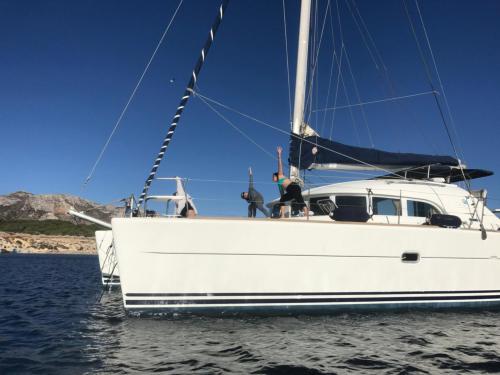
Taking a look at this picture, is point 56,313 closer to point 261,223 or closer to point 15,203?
point 261,223

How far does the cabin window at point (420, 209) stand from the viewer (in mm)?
8273

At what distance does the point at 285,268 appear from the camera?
6.26 meters

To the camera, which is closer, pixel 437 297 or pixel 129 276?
pixel 129 276

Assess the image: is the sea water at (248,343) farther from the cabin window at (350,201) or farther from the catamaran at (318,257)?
the cabin window at (350,201)

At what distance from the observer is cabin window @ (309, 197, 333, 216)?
805cm

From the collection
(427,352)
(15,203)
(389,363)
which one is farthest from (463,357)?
(15,203)

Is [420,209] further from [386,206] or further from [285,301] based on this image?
[285,301]

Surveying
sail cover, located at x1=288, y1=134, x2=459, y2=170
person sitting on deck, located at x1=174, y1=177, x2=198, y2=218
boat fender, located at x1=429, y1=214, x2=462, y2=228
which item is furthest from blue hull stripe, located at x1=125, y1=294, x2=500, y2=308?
sail cover, located at x1=288, y1=134, x2=459, y2=170

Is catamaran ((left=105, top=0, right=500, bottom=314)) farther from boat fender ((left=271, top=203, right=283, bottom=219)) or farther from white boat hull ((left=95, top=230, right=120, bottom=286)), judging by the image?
white boat hull ((left=95, top=230, right=120, bottom=286))

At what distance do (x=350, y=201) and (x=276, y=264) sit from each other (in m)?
2.71

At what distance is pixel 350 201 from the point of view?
816 cm

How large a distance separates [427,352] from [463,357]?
40 centimetres

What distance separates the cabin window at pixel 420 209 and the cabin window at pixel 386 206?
25cm

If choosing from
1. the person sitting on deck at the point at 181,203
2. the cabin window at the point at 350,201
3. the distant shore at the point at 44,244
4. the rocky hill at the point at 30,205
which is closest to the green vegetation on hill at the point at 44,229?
the distant shore at the point at 44,244
